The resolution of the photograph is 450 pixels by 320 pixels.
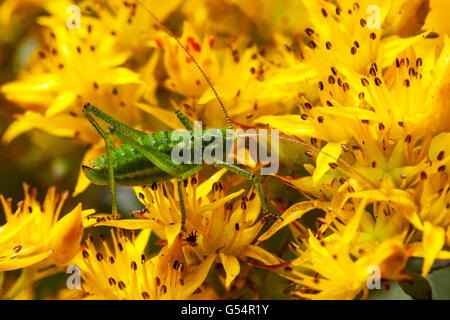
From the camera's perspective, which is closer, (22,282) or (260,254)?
(260,254)

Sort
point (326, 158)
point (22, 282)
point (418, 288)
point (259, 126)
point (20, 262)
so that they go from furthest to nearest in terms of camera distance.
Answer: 1. point (259, 126)
2. point (22, 282)
3. point (20, 262)
4. point (326, 158)
5. point (418, 288)

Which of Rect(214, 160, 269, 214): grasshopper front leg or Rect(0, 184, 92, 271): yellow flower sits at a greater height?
Rect(214, 160, 269, 214): grasshopper front leg

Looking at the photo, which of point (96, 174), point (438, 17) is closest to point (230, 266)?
point (96, 174)

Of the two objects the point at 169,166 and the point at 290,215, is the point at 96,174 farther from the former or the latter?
the point at 290,215

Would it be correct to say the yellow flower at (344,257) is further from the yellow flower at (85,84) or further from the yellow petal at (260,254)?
the yellow flower at (85,84)

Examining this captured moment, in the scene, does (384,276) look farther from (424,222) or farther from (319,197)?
(319,197)

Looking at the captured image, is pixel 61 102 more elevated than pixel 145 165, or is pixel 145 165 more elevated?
pixel 61 102

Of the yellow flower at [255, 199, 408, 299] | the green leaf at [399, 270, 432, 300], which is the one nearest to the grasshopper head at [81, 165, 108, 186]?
the yellow flower at [255, 199, 408, 299]

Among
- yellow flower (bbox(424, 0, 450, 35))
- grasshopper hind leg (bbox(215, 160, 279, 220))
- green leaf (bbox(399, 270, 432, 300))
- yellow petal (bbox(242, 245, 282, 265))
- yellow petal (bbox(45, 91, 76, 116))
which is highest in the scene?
yellow flower (bbox(424, 0, 450, 35))

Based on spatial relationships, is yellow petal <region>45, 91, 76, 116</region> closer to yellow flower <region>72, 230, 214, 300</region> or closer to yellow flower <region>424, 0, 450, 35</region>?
yellow flower <region>72, 230, 214, 300</region>
